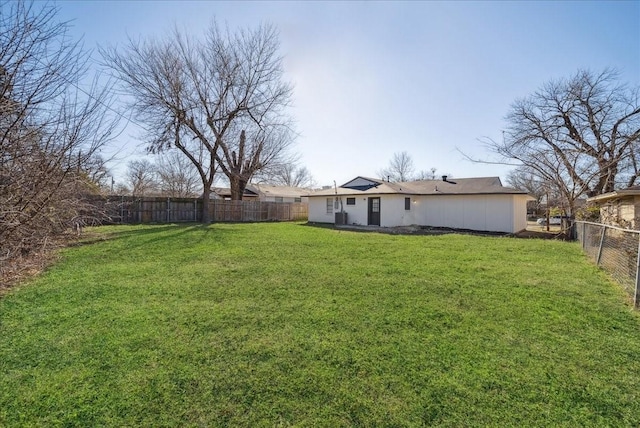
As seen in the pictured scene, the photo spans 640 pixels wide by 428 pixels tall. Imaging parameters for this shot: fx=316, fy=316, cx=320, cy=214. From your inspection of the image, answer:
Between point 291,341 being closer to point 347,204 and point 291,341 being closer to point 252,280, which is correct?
point 252,280

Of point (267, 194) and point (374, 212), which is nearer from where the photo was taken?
point (374, 212)

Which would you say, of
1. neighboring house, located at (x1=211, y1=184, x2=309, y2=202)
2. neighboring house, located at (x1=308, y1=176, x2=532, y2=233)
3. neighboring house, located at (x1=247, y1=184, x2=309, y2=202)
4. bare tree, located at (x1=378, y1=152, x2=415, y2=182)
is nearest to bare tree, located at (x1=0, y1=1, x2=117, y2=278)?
neighboring house, located at (x1=308, y1=176, x2=532, y2=233)

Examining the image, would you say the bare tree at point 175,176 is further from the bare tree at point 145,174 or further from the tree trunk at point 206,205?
the tree trunk at point 206,205

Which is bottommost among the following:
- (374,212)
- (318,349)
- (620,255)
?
(318,349)

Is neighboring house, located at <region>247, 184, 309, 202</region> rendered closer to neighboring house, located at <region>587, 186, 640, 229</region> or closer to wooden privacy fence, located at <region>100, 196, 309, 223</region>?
wooden privacy fence, located at <region>100, 196, 309, 223</region>

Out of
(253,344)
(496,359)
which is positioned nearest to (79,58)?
(253,344)

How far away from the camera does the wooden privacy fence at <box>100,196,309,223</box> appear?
55.4 ft

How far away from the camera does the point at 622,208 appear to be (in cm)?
1210

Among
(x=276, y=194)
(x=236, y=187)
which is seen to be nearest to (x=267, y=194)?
(x=276, y=194)

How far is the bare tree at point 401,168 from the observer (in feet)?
149

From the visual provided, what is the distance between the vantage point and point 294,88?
65.7ft

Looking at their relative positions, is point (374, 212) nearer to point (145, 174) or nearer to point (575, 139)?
point (575, 139)

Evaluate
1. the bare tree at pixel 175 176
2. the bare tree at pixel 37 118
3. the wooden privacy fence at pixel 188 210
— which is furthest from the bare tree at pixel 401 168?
the bare tree at pixel 37 118

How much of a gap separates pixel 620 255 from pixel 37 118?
8739 mm
